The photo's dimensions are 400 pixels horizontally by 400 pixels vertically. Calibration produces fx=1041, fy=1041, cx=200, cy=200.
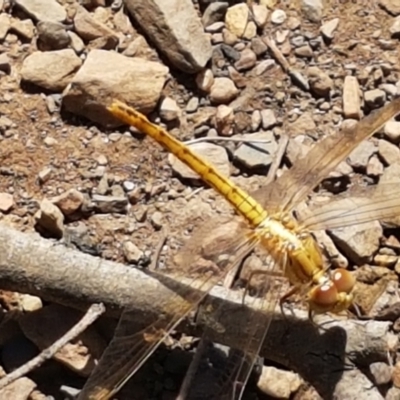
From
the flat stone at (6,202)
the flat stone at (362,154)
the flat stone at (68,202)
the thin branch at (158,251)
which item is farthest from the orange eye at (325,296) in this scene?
the flat stone at (6,202)

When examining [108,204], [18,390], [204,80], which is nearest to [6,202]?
[108,204]

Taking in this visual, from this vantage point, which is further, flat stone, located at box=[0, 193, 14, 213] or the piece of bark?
flat stone, located at box=[0, 193, 14, 213]

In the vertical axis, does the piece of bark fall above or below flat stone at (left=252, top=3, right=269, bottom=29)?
below

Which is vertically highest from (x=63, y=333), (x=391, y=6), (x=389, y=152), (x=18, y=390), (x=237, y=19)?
(x=391, y=6)

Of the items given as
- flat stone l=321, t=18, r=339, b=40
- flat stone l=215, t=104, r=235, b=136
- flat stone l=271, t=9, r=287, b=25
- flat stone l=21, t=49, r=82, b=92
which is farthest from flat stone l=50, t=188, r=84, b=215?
flat stone l=321, t=18, r=339, b=40

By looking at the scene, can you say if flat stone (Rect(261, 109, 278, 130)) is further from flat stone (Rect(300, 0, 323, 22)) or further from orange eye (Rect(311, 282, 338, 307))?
orange eye (Rect(311, 282, 338, 307))

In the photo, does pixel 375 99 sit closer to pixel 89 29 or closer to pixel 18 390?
pixel 89 29

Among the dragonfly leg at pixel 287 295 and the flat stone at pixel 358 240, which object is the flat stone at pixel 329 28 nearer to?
the flat stone at pixel 358 240
